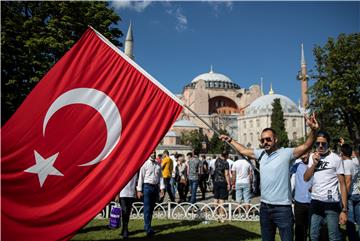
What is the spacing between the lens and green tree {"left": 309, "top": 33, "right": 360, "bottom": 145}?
25062 millimetres

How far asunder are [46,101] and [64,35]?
1582cm

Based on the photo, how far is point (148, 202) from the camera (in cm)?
764

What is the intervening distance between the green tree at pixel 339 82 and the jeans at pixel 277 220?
76.4 feet

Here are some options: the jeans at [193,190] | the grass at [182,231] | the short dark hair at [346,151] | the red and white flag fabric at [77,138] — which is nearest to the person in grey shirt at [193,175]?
the jeans at [193,190]

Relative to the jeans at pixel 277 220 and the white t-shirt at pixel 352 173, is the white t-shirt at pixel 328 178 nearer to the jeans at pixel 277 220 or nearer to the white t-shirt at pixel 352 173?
the white t-shirt at pixel 352 173

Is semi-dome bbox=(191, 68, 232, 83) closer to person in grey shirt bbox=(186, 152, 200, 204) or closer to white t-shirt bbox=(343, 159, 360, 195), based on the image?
person in grey shirt bbox=(186, 152, 200, 204)

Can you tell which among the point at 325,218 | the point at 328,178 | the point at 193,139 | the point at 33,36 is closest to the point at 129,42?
the point at 193,139

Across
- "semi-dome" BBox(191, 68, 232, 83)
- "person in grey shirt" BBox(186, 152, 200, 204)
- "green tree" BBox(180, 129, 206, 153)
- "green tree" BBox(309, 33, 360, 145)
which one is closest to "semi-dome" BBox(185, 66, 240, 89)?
"semi-dome" BBox(191, 68, 232, 83)

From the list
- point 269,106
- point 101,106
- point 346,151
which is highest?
point 269,106

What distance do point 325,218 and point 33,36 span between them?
17.9 m

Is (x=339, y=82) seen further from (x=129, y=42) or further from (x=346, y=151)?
(x=129, y=42)

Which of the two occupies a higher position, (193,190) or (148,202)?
(148,202)

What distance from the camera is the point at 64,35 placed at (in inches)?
740

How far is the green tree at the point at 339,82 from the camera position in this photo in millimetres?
25062
